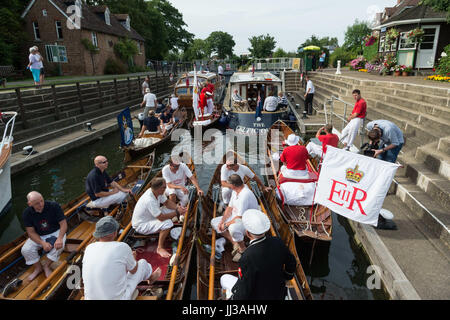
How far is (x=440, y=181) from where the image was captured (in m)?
5.57

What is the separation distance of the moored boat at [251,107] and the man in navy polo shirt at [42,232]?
30.9 ft

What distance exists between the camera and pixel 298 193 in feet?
19.9

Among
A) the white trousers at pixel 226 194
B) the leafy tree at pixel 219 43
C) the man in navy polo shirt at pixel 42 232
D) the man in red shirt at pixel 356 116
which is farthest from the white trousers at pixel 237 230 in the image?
the leafy tree at pixel 219 43

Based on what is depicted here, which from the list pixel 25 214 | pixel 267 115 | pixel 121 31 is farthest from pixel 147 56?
pixel 25 214

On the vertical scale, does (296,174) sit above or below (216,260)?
above

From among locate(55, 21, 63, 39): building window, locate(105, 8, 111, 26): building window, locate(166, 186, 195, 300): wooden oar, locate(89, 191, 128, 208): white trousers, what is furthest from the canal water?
locate(105, 8, 111, 26): building window

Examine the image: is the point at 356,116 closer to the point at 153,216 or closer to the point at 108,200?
the point at 153,216

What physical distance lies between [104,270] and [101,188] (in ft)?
10.8

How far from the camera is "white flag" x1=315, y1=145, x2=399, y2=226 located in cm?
456

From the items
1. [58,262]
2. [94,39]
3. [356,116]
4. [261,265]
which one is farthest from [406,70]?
[94,39]

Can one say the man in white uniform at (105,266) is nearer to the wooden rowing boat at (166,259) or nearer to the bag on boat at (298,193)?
the wooden rowing boat at (166,259)

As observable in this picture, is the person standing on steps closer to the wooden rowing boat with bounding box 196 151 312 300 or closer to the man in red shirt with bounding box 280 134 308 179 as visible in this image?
the man in red shirt with bounding box 280 134 308 179

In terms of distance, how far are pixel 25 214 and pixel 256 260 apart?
12.7 feet
